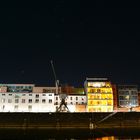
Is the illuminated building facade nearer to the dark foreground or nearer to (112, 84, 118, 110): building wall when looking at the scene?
(112, 84, 118, 110): building wall

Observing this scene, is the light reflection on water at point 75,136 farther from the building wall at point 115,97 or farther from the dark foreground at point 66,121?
the building wall at point 115,97

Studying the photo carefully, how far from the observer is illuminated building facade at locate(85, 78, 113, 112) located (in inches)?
3986

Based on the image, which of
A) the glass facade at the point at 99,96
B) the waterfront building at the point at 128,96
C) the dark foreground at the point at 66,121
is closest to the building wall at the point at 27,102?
the glass facade at the point at 99,96

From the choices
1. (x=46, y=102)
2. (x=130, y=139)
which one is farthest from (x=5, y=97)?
(x=130, y=139)

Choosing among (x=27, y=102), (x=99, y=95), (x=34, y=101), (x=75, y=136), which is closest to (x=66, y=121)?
(x=75, y=136)

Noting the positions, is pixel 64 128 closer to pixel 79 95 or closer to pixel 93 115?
pixel 93 115

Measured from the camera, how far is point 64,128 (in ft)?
204

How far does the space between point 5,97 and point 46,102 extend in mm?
14648

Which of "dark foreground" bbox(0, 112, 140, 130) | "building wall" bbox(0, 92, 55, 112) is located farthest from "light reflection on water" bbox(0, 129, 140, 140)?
"building wall" bbox(0, 92, 55, 112)

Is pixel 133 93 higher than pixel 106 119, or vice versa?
pixel 133 93

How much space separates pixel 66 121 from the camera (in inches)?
2530

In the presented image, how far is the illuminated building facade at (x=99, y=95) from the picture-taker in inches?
3986

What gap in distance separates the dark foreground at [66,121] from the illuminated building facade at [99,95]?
3523 cm

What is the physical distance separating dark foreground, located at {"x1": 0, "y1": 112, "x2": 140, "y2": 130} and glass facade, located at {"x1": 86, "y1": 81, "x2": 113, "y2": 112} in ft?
115
